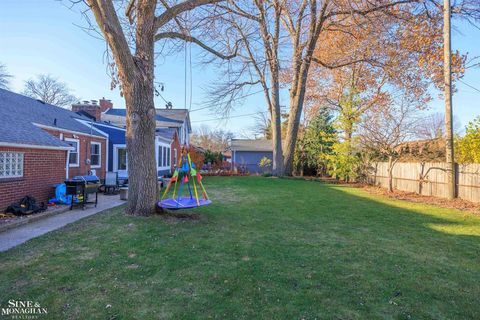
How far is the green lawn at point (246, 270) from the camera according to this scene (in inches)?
107

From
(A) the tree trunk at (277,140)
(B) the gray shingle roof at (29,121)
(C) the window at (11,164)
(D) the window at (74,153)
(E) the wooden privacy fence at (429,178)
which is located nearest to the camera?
(C) the window at (11,164)

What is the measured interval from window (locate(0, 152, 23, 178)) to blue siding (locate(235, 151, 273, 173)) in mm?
20788

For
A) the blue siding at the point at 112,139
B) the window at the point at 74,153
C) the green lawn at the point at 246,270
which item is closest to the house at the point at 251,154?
the blue siding at the point at 112,139

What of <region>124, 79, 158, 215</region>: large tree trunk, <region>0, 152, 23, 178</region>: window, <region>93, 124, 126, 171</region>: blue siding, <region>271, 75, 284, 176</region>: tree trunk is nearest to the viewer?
<region>124, 79, 158, 215</region>: large tree trunk

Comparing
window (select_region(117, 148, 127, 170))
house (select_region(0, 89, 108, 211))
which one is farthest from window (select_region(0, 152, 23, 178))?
window (select_region(117, 148, 127, 170))

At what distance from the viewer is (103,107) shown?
23.2 meters

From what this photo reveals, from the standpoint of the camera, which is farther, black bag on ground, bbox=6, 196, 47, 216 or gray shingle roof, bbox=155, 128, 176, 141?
gray shingle roof, bbox=155, 128, 176, 141

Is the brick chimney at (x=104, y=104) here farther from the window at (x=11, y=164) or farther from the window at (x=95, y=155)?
the window at (x=11, y=164)

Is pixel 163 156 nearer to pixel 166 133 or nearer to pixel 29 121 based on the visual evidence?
pixel 166 133

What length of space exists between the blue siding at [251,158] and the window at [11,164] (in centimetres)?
2079

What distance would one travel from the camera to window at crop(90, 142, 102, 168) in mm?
13024

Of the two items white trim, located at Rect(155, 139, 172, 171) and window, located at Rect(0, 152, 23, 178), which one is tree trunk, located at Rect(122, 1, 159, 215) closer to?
window, located at Rect(0, 152, 23, 178)

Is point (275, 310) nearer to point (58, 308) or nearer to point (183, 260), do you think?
point (183, 260)

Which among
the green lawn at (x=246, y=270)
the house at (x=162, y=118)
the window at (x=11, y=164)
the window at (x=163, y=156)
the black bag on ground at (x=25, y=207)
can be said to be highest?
the house at (x=162, y=118)
